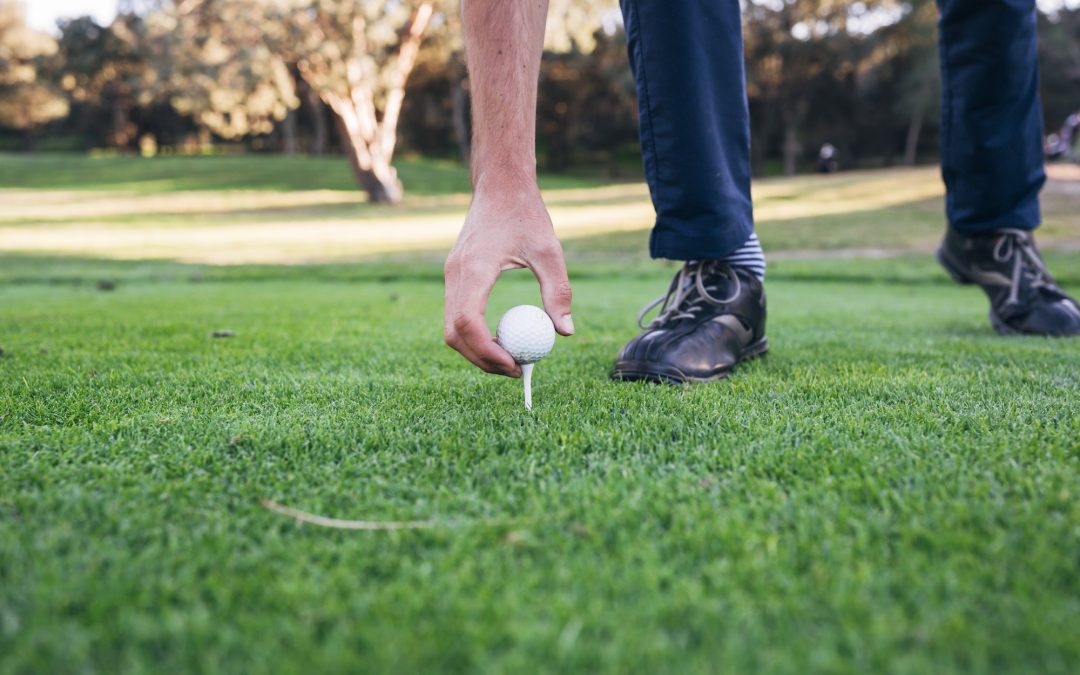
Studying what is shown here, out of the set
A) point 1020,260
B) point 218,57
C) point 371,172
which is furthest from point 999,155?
point 371,172

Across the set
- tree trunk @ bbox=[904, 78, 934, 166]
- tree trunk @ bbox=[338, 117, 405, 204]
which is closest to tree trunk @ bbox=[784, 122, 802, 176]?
tree trunk @ bbox=[904, 78, 934, 166]

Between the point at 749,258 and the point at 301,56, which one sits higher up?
the point at 301,56

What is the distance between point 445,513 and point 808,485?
1.58 ft

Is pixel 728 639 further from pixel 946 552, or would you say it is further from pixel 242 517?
pixel 242 517

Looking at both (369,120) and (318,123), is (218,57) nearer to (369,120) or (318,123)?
(369,120)

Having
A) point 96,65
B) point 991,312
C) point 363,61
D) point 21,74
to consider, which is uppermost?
point 96,65

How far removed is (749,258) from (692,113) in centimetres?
42

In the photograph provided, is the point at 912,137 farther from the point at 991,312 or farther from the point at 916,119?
the point at 991,312

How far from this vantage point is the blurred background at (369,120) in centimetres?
1490

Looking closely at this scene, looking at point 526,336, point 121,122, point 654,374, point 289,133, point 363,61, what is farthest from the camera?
point 121,122

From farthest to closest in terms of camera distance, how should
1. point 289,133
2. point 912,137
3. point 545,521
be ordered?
1. point 289,133
2. point 912,137
3. point 545,521

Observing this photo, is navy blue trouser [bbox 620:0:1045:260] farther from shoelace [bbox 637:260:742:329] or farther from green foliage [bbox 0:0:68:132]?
Answer: green foliage [bbox 0:0:68:132]

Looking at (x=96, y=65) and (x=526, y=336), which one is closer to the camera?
(x=526, y=336)

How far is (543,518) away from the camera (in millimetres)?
904
